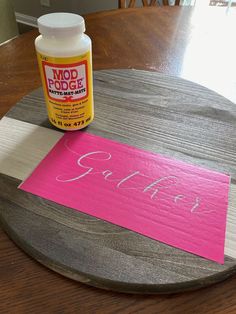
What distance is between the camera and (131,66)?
86 centimetres

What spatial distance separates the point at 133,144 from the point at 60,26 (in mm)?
241

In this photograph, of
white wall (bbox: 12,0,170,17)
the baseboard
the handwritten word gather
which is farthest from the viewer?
the baseboard

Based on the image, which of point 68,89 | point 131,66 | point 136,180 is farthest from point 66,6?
point 136,180

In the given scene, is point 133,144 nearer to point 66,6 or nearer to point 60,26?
point 60,26

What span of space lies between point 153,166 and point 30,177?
0.21 m

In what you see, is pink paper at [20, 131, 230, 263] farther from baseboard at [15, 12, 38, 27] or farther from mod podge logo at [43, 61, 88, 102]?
baseboard at [15, 12, 38, 27]

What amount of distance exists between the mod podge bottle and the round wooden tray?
54 mm

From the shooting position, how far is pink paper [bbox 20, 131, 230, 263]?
0.46 meters

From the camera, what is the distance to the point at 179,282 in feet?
1.34

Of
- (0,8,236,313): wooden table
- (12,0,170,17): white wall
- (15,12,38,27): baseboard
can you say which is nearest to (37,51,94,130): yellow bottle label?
(0,8,236,313): wooden table

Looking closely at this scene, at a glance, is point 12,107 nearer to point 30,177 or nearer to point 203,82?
point 30,177

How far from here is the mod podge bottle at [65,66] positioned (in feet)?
1.67

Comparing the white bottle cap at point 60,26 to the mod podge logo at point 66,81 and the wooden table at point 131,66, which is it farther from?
the wooden table at point 131,66

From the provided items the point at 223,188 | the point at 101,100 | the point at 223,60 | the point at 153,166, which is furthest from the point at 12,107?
the point at 223,60
